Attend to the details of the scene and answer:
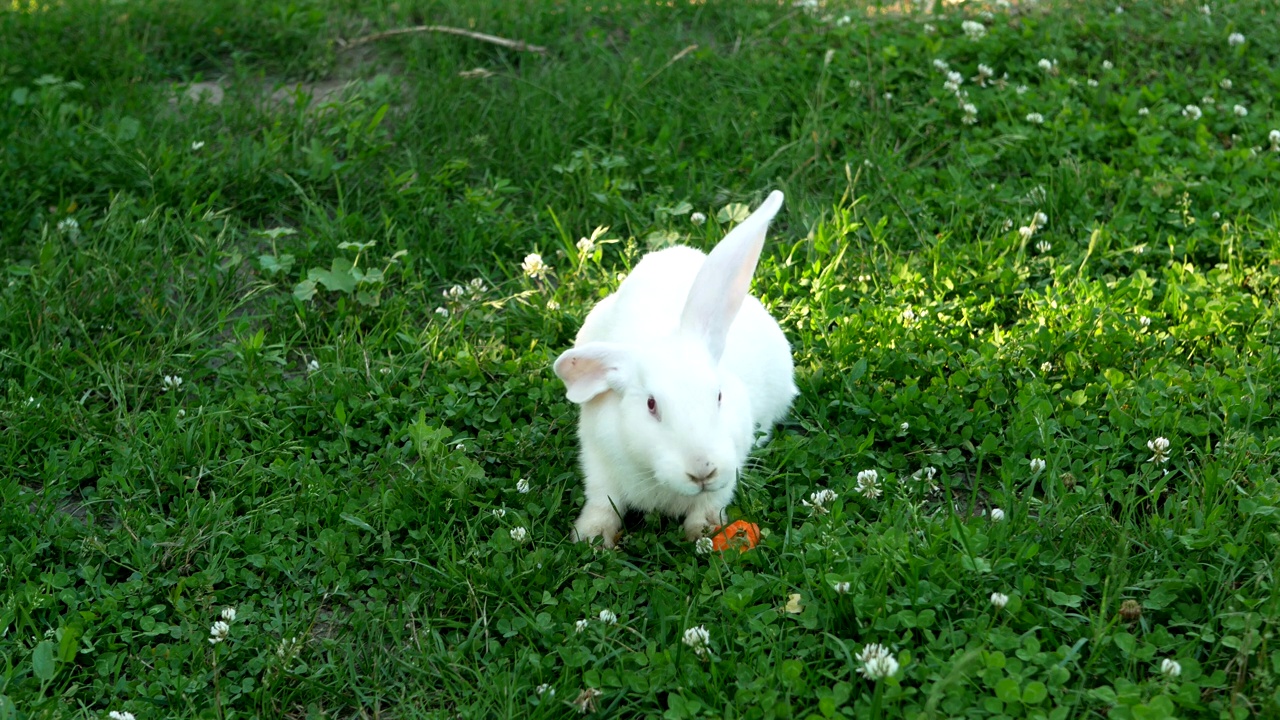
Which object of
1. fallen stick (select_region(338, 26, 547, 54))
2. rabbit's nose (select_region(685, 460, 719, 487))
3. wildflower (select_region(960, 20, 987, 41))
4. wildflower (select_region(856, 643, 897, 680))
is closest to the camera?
wildflower (select_region(856, 643, 897, 680))

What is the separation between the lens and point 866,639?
3115 millimetres

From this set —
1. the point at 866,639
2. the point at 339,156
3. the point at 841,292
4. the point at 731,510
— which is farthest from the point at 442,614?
the point at 339,156

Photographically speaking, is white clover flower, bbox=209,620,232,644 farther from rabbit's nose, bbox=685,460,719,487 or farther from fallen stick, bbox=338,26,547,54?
fallen stick, bbox=338,26,547,54

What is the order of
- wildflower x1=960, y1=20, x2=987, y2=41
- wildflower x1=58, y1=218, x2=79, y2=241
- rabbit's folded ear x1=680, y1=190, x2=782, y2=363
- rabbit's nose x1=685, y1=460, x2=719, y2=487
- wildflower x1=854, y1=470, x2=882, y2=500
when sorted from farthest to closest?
wildflower x1=960, y1=20, x2=987, y2=41 < wildflower x1=58, y1=218, x2=79, y2=241 < wildflower x1=854, y1=470, x2=882, y2=500 < rabbit's folded ear x1=680, y1=190, x2=782, y2=363 < rabbit's nose x1=685, y1=460, x2=719, y2=487

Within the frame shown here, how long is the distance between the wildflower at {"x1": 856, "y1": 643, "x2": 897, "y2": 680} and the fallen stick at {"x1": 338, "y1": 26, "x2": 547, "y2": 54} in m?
4.35

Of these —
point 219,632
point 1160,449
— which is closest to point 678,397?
point 219,632

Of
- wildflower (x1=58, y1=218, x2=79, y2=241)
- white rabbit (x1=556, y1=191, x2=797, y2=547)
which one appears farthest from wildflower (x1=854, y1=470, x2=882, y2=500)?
wildflower (x1=58, y1=218, x2=79, y2=241)

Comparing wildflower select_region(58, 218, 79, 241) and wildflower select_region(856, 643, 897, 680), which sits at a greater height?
wildflower select_region(856, 643, 897, 680)

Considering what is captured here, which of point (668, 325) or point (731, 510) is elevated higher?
point (668, 325)

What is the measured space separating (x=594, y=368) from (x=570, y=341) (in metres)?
1.13

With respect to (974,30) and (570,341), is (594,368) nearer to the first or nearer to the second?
(570,341)

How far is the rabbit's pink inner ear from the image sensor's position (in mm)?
3557

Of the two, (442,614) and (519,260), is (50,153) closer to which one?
(519,260)

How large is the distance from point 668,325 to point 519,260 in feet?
5.28
